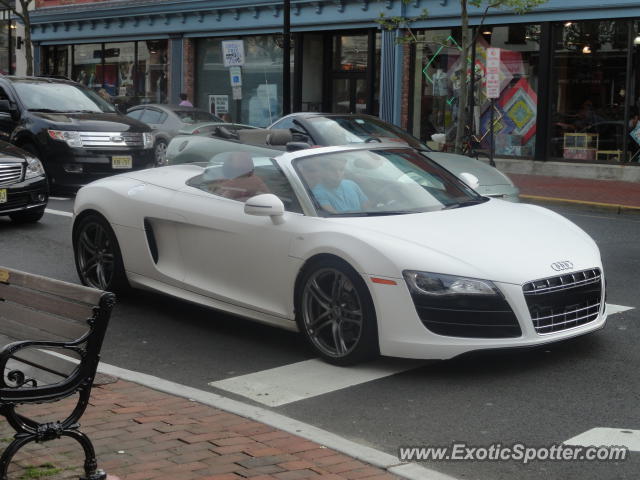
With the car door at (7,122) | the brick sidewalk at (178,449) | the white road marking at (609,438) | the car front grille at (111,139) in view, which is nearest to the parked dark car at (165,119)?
the car front grille at (111,139)

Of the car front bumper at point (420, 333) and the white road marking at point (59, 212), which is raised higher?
the car front bumper at point (420, 333)

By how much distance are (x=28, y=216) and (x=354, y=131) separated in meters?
4.63

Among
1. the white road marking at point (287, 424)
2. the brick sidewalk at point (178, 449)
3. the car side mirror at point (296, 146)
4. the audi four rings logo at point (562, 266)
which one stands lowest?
the white road marking at point (287, 424)

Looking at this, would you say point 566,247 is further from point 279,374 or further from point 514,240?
point 279,374

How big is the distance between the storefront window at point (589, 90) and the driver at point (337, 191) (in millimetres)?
15370

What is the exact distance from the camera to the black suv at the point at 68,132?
16.5 metres

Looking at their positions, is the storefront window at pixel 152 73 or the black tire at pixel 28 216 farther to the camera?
the storefront window at pixel 152 73

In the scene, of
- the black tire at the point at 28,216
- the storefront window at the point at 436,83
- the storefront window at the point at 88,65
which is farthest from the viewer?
the storefront window at the point at 88,65

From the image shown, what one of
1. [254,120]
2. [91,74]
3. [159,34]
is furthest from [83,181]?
[91,74]

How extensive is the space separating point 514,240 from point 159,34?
27680mm

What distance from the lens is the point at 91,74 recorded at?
36.8 m

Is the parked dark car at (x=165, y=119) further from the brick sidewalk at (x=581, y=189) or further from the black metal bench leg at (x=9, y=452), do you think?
the black metal bench leg at (x=9, y=452)

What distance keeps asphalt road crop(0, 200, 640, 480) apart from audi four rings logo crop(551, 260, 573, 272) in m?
0.58

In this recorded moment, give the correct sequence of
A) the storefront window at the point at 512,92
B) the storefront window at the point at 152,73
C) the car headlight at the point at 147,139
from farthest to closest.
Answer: the storefront window at the point at 152,73
the storefront window at the point at 512,92
the car headlight at the point at 147,139
